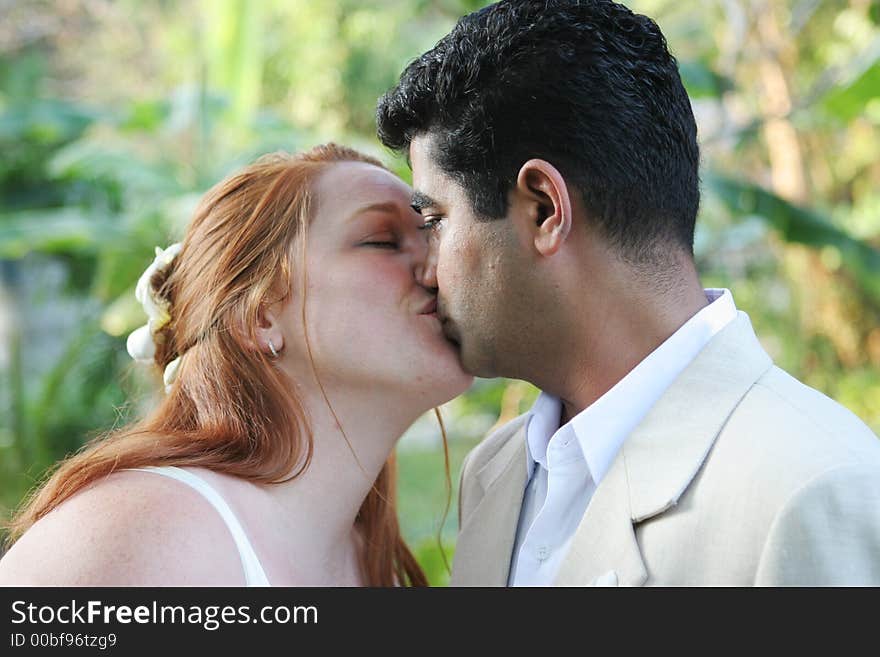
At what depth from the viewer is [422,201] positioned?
2260 millimetres

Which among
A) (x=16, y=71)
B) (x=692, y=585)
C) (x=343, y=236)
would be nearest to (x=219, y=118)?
(x=343, y=236)

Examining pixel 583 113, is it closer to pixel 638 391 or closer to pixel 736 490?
pixel 638 391

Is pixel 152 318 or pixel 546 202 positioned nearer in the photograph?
pixel 546 202

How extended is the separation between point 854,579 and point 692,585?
0.88 ft

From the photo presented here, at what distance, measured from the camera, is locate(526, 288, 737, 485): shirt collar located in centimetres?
203

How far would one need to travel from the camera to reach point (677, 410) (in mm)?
1949

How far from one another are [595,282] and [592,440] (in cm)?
32

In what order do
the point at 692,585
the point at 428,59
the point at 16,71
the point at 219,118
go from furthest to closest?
1. the point at 16,71
2. the point at 219,118
3. the point at 428,59
4. the point at 692,585

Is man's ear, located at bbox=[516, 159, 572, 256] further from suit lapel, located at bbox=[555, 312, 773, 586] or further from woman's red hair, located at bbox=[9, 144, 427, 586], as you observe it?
woman's red hair, located at bbox=[9, 144, 427, 586]

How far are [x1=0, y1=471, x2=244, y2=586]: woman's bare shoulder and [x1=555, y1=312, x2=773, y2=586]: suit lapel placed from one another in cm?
69

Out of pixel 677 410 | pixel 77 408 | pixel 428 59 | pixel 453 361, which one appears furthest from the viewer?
pixel 77 408

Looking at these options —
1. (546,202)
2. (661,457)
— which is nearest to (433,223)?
(546,202)

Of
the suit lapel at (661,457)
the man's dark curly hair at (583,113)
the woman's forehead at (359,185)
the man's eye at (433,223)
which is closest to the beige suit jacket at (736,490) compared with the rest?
the suit lapel at (661,457)
